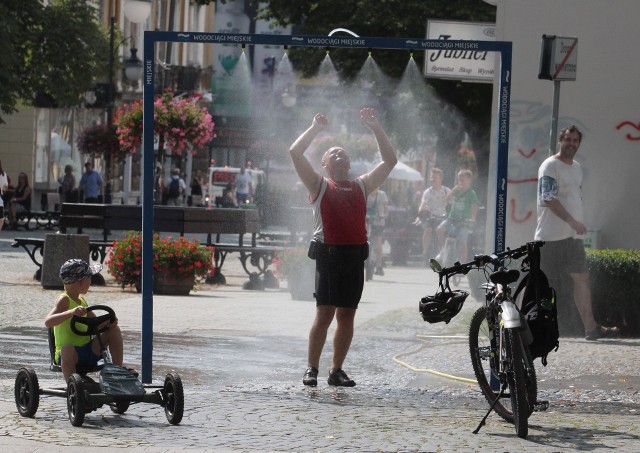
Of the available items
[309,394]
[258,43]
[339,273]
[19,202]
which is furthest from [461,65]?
[19,202]

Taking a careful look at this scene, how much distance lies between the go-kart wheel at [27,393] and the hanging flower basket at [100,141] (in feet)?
105

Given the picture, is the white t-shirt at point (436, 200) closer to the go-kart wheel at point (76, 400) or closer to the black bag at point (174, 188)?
the go-kart wheel at point (76, 400)

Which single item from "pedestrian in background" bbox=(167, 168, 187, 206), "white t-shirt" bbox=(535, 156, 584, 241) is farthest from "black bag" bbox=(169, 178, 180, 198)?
"white t-shirt" bbox=(535, 156, 584, 241)

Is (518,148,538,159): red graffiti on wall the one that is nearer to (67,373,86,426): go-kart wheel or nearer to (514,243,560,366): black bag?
(514,243,560,366): black bag

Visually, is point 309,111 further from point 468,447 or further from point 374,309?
point 468,447

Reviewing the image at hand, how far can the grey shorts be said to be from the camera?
43.9 ft

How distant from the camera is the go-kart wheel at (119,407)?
27.7ft

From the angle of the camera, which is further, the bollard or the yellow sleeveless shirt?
the bollard

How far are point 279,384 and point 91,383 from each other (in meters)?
2.23

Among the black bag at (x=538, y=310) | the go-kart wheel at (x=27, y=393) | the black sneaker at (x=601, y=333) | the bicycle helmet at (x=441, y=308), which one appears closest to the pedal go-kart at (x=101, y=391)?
the go-kart wheel at (x=27, y=393)

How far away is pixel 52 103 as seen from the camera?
4431 cm

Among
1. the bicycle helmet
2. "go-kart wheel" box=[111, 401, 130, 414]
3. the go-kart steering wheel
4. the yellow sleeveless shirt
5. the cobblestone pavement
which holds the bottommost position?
the cobblestone pavement

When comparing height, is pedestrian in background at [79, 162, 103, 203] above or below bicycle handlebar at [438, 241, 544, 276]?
below

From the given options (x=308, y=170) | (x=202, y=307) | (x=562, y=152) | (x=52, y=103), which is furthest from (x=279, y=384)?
(x=52, y=103)
